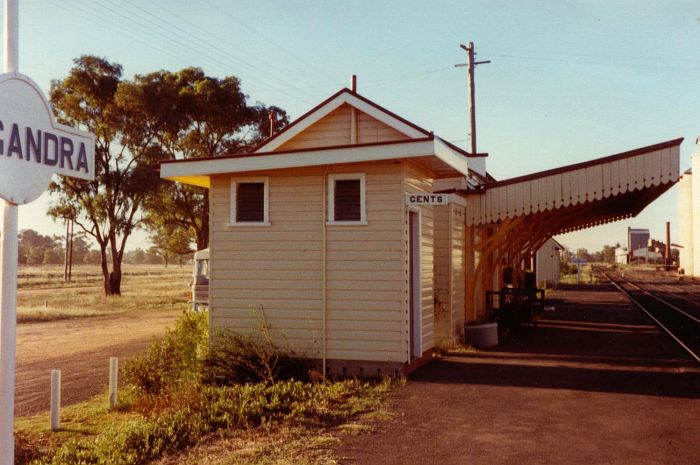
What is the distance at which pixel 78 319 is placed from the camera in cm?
2420

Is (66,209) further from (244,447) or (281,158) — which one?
(244,447)

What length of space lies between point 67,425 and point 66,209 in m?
26.3

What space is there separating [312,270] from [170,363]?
9.09 ft

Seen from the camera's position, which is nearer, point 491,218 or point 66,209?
point 491,218

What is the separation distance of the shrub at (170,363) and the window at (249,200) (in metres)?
2.12

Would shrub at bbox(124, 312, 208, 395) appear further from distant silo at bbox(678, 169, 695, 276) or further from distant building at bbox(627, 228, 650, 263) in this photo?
distant building at bbox(627, 228, 650, 263)

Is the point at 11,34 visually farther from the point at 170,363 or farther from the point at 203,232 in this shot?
the point at 203,232

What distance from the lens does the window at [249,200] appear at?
11.0 m

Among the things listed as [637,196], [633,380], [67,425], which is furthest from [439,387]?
[637,196]

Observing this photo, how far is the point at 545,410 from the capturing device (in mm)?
8062

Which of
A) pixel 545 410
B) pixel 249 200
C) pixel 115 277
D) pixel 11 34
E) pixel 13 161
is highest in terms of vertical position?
pixel 11 34

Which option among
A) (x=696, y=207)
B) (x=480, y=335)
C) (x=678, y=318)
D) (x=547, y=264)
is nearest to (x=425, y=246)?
(x=480, y=335)

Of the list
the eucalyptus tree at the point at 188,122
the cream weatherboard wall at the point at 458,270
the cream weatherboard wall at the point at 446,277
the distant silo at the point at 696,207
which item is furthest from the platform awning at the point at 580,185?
the distant silo at the point at 696,207

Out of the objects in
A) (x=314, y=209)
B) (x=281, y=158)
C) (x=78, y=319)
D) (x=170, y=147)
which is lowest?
(x=78, y=319)
